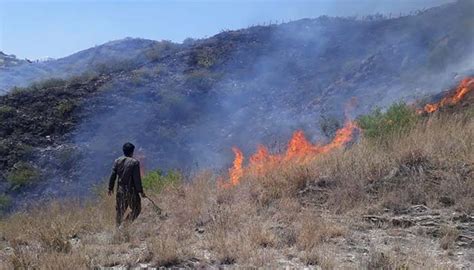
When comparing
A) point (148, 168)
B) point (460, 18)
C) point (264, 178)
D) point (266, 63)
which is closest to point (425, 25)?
point (460, 18)

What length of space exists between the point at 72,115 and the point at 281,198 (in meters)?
19.2

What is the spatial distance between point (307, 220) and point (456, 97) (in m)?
11.1

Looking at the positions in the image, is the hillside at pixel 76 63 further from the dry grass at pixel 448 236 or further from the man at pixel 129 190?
the dry grass at pixel 448 236

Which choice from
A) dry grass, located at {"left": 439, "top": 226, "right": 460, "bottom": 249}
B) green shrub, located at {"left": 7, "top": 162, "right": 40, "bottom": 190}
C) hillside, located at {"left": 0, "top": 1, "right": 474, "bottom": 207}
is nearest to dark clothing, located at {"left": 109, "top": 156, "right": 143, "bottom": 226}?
dry grass, located at {"left": 439, "top": 226, "right": 460, "bottom": 249}

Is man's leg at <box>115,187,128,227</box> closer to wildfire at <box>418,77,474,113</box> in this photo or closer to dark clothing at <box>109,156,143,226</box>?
dark clothing at <box>109,156,143,226</box>

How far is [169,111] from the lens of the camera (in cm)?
2488

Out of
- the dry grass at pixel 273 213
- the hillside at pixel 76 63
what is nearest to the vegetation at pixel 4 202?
the dry grass at pixel 273 213

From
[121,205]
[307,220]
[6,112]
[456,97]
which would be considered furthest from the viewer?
[6,112]

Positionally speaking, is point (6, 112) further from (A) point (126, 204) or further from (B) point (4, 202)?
(A) point (126, 204)

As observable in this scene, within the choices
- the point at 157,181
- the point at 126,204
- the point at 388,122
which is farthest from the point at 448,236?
the point at 157,181

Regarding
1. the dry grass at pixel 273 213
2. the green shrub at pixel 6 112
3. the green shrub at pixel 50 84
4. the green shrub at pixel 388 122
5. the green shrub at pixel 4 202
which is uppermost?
the green shrub at pixel 50 84

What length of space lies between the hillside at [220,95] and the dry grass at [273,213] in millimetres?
8492

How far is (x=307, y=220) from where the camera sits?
5.94 meters

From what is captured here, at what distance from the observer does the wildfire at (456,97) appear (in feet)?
47.6
